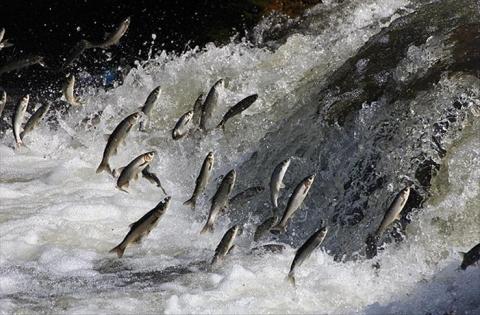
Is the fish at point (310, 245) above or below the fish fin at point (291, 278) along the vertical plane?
above

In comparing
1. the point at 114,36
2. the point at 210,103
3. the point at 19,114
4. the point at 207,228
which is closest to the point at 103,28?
the point at 114,36

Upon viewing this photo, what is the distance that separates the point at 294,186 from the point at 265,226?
2.32 ft

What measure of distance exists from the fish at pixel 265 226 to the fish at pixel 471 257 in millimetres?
1570

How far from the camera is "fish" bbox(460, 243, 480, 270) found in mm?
5031

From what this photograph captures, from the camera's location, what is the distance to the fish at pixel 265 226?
20.9 feet

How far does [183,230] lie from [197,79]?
9.29ft

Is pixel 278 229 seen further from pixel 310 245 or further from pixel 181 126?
pixel 181 126

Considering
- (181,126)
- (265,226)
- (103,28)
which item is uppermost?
(181,126)

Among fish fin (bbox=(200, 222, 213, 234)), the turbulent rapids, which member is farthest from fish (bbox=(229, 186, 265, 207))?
fish fin (bbox=(200, 222, 213, 234))

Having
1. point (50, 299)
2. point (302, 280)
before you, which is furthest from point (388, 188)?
point (50, 299)

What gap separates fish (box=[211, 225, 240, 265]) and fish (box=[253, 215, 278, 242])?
37 cm

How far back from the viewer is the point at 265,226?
6457 millimetres

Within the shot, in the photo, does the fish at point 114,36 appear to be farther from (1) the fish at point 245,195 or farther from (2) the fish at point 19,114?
(1) the fish at point 245,195

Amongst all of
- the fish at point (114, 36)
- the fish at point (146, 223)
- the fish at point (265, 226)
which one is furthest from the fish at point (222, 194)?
the fish at point (114, 36)
